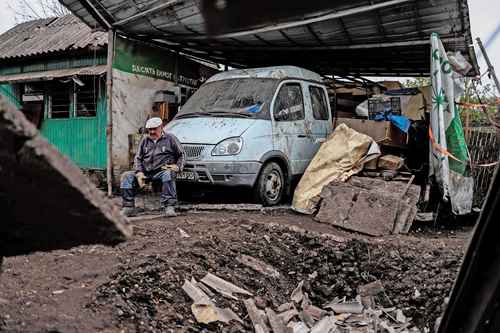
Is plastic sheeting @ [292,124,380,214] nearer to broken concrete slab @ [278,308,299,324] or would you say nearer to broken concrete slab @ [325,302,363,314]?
broken concrete slab @ [325,302,363,314]

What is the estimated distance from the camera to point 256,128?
23.3 ft

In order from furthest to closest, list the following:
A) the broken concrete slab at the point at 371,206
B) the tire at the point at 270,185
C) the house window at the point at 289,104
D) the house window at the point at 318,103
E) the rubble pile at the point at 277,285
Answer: the house window at the point at 318,103
the house window at the point at 289,104
the tire at the point at 270,185
the broken concrete slab at the point at 371,206
the rubble pile at the point at 277,285

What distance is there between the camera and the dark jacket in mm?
6660

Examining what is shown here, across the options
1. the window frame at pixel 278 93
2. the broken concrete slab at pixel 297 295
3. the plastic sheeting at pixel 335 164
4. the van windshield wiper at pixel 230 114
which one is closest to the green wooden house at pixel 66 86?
the van windshield wiper at pixel 230 114

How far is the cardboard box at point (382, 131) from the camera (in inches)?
304

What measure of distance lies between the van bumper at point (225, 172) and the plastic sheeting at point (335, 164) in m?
0.85

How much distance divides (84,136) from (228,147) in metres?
6.75

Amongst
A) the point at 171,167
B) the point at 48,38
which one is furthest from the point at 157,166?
the point at 48,38

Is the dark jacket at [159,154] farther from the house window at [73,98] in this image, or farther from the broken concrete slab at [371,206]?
the house window at [73,98]

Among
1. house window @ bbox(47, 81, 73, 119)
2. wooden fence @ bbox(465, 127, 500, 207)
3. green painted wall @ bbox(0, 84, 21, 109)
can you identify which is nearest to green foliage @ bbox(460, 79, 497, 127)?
wooden fence @ bbox(465, 127, 500, 207)

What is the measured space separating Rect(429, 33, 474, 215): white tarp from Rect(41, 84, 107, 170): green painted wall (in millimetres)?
7885

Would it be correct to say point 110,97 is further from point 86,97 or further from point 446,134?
point 446,134

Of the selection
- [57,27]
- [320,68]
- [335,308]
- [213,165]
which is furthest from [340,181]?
[57,27]

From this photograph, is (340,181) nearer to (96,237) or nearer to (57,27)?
(96,237)
